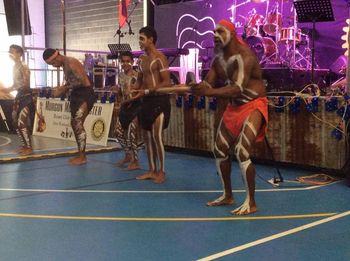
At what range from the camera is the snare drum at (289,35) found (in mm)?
11094

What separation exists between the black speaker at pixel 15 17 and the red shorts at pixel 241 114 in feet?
27.9

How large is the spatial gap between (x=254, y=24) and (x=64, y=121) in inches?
200

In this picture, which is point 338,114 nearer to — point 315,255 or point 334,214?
point 334,214

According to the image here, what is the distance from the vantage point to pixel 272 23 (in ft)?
37.8

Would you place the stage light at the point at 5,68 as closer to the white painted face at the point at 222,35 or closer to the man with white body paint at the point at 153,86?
the man with white body paint at the point at 153,86

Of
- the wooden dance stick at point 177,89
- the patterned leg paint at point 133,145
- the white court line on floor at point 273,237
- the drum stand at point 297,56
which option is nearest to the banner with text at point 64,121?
the patterned leg paint at point 133,145

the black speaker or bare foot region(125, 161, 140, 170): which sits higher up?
the black speaker

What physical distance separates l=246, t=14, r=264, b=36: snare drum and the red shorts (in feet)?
24.2

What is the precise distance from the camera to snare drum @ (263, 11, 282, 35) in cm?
1147

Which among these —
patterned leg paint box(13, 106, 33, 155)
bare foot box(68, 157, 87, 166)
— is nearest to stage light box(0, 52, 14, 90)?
patterned leg paint box(13, 106, 33, 155)

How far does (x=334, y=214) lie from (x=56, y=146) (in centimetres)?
566

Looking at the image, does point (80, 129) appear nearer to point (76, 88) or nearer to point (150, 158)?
point (76, 88)

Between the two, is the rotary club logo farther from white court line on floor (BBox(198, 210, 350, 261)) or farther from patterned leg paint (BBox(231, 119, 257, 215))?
white court line on floor (BBox(198, 210, 350, 261))

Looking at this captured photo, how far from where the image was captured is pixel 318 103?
21.3ft
